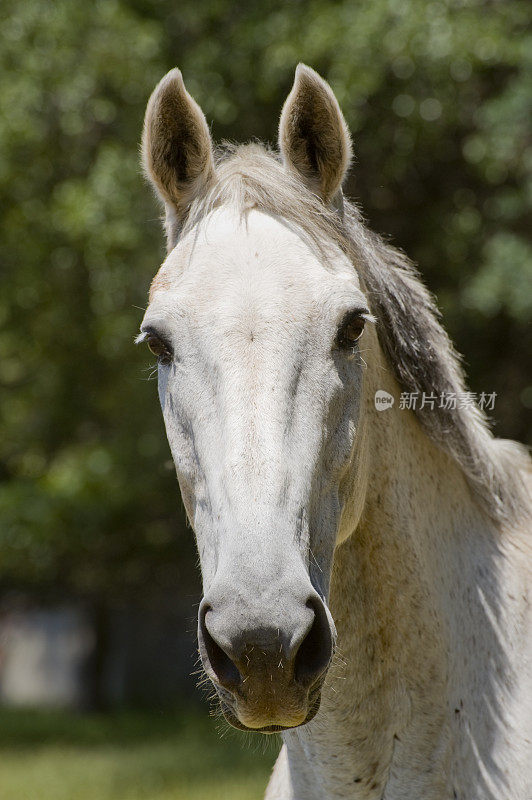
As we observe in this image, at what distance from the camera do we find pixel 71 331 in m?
11.5

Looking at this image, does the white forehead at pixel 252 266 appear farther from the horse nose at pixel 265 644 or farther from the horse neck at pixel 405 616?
the horse nose at pixel 265 644

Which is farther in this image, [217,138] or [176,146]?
[217,138]

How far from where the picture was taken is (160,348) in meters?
2.30

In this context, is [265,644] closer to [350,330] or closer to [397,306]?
[350,330]

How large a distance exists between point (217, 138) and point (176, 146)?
271 inches

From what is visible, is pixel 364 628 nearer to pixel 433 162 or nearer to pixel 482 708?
pixel 482 708

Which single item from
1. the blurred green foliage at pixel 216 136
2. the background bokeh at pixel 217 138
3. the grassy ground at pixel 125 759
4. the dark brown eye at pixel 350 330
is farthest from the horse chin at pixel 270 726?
the blurred green foliage at pixel 216 136

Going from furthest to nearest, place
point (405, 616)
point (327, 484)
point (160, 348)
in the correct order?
point (405, 616), point (160, 348), point (327, 484)

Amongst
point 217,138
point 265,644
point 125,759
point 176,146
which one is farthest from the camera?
point 125,759

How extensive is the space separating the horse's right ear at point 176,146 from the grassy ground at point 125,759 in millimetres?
4741

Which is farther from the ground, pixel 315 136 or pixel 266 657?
pixel 315 136

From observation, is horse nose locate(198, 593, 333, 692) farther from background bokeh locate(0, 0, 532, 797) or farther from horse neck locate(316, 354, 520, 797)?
background bokeh locate(0, 0, 532, 797)

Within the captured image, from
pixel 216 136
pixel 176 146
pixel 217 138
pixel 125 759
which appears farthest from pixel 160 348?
pixel 125 759

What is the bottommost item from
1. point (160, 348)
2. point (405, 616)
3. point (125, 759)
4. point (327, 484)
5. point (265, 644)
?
point (125, 759)
